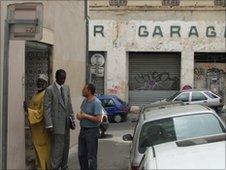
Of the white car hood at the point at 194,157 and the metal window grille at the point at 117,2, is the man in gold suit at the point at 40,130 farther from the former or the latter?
the metal window grille at the point at 117,2

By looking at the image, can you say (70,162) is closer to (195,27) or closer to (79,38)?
(79,38)

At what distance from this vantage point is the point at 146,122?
8.40 metres

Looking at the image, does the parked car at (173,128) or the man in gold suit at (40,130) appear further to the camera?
the man in gold suit at (40,130)

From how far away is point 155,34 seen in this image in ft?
115

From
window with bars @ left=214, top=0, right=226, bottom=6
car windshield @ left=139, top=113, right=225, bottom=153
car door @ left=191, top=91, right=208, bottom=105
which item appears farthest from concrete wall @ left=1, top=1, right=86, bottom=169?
window with bars @ left=214, top=0, right=226, bottom=6

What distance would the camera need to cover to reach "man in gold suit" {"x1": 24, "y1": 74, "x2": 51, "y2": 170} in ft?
32.7

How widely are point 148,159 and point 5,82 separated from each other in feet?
12.0

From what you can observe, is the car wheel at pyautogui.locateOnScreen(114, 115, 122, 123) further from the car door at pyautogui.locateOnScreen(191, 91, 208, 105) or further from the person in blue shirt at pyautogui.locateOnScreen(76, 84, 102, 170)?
the person in blue shirt at pyautogui.locateOnScreen(76, 84, 102, 170)

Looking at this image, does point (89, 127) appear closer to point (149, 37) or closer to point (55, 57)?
point (55, 57)

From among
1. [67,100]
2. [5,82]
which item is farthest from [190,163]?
[67,100]

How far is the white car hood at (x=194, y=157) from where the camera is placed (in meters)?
3.63

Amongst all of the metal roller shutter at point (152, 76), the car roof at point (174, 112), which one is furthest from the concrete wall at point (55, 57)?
the metal roller shutter at point (152, 76)

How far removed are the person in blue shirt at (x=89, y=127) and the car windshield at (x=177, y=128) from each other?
5.59 ft

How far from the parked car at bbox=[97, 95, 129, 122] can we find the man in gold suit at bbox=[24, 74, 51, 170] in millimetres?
17326
